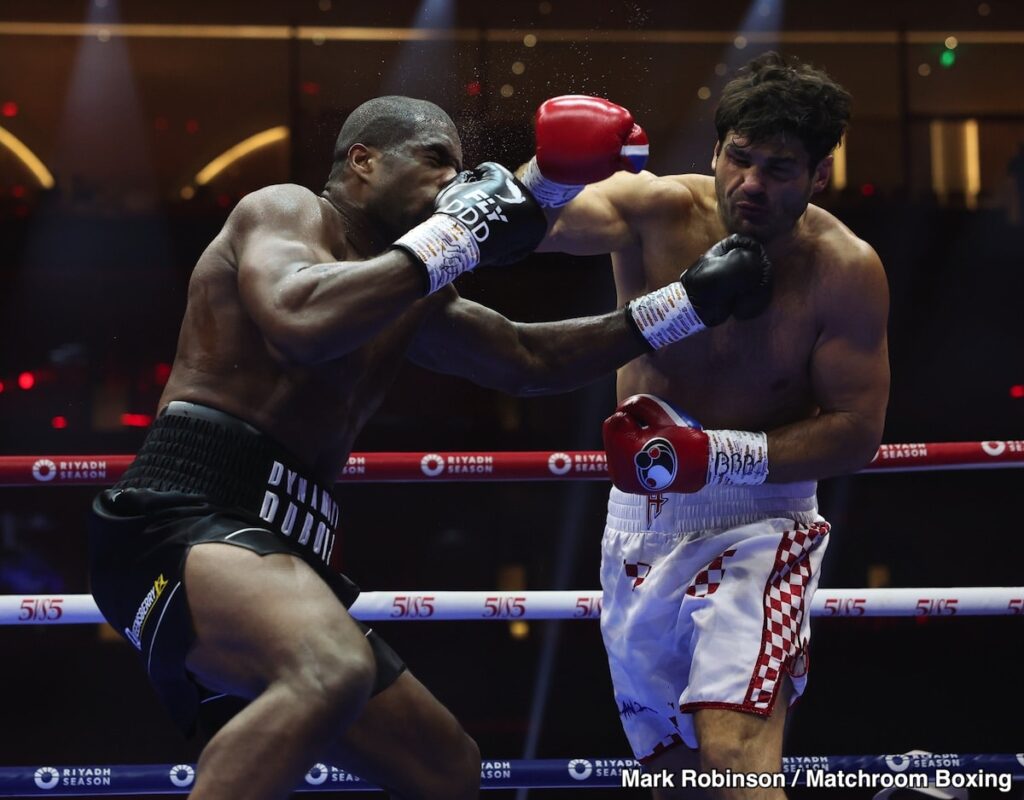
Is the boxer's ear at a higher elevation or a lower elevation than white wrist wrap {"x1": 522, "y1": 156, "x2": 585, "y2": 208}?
higher

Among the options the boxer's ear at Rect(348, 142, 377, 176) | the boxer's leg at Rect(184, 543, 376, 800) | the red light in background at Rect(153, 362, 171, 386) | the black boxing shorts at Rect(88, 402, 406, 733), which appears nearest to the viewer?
the boxer's leg at Rect(184, 543, 376, 800)

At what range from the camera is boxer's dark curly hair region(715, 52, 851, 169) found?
88.7 inches

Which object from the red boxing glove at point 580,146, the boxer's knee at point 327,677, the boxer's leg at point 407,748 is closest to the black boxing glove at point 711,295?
the red boxing glove at point 580,146

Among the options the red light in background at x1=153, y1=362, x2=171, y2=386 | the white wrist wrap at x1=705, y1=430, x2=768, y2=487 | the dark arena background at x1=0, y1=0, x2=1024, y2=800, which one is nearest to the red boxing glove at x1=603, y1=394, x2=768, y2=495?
the white wrist wrap at x1=705, y1=430, x2=768, y2=487

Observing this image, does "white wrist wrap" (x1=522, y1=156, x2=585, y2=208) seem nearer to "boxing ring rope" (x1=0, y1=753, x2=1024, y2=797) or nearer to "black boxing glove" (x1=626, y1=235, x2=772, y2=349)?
"black boxing glove" (x1=626, y1=235, x2=772, y2=349)

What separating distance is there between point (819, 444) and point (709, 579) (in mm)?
324

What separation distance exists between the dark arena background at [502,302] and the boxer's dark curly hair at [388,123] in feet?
9.29

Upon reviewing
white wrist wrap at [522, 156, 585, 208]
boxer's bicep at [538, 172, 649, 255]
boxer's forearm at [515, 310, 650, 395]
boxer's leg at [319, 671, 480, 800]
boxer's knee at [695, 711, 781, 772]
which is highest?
white wrist wrap at [522, 156, 585, 208]

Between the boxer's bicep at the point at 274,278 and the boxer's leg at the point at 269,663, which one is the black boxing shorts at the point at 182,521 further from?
the boxer's bicep at the point at 274,278

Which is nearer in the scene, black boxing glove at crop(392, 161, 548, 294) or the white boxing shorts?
black boxing glove at crop(392, 161, 548, 294)

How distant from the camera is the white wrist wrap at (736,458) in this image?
223 cm

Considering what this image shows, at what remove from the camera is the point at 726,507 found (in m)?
2.32

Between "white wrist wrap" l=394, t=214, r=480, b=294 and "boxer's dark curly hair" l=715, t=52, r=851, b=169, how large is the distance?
2.08 feet

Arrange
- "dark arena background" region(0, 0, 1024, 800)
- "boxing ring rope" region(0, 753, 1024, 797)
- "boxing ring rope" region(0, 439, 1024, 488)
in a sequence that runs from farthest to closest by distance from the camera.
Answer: "dark arena background" region(0, 0, 1024, 800), "boxing ring rope" region(0, 439, 1024, 488), "boxing ring rope" region(0, 753, 1024, 797)
